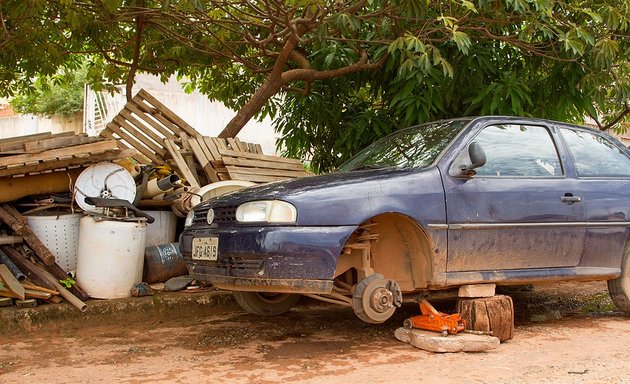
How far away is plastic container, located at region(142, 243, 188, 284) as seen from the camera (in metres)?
6.00

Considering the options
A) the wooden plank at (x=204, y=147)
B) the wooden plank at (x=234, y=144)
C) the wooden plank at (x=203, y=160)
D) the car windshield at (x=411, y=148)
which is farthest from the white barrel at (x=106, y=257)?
the wooden plank at (x=234, y=144)

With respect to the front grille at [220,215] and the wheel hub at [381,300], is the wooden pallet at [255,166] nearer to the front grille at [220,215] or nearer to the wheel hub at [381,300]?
the front grille at [220,215]

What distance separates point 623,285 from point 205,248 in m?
3.62

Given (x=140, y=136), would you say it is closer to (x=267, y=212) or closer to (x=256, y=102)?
(x=256, y=102)

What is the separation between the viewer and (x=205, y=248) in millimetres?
4426

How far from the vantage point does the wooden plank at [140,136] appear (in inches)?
289

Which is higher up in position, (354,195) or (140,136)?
(140,136)

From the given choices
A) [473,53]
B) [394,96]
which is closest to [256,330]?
[394,96]

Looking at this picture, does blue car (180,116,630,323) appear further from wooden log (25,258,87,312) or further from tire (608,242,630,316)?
wooden log (25,258,87,312)

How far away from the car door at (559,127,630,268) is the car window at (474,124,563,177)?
0.24 meters

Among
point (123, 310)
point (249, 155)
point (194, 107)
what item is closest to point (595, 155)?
point (249, 155)

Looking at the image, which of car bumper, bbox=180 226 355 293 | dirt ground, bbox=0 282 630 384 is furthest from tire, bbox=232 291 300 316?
car bumper, bbox=180 226 355 293

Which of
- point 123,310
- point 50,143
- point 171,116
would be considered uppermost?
point 171,116

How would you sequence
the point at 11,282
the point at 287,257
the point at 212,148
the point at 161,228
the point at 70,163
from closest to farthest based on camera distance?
the point at 287,257
the point at 11,282
the point at 70,163
the point at 161,228
the point at 212,148
